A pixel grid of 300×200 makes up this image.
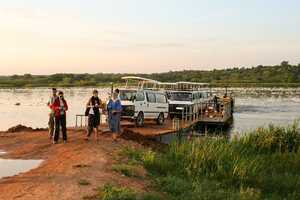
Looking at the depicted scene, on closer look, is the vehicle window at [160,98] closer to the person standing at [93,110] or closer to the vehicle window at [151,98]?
the vehicle window at [151,98]

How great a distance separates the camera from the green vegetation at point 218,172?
12039 millimetres

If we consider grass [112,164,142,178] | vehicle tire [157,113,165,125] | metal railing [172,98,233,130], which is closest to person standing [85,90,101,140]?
grass [112,164,142,178]

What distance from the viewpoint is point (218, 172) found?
1450 centimetres

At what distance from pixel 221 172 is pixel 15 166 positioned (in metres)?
5.72

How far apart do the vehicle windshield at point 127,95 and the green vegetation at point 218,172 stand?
7.65 m

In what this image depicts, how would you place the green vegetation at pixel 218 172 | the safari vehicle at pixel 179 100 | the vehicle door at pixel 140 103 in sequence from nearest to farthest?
the green vegetation at pixel 218 172 < the vehicle door at pixel 140 103 < the safari vehicle at pixel 179 100

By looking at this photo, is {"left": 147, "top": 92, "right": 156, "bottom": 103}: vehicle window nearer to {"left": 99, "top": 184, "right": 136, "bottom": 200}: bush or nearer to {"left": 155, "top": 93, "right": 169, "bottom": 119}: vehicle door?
{"left": 155, "top": 93, "right": 169, "bottom": 119}: vehicle door

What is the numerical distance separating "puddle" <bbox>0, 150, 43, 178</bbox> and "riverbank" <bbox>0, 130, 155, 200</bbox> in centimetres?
37

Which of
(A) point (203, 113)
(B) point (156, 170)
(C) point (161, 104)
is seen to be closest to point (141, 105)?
(C) point (161, 104)

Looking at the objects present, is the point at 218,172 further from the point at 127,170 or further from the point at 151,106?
the point at 151,106

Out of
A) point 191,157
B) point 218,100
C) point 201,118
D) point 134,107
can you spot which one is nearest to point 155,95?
point 134,107

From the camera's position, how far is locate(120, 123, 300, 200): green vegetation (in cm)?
1204

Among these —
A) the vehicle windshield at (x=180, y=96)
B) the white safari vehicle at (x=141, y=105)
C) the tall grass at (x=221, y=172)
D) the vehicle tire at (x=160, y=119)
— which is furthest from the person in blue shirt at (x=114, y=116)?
the vehicle windshield at (x=180, y=96)

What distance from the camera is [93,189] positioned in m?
11.0
